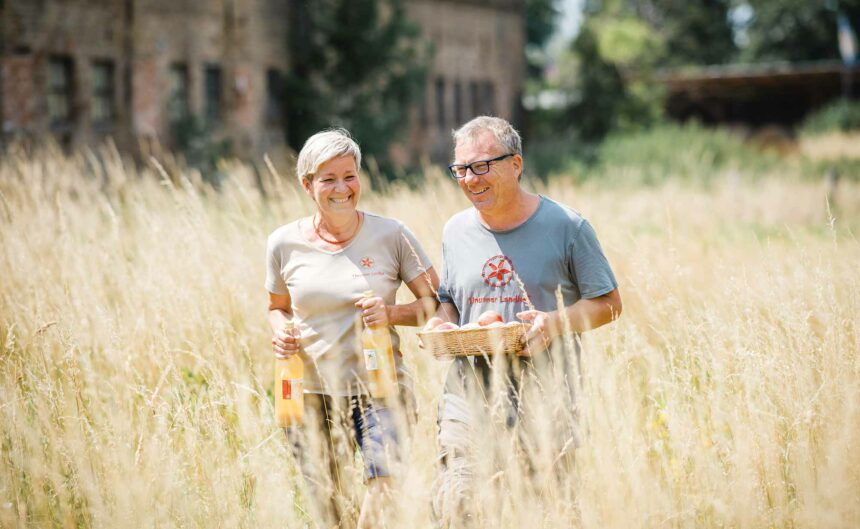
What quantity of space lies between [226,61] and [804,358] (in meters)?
21.7

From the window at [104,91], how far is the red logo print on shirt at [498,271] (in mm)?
18943

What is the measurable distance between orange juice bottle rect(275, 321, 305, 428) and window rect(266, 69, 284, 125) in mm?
22064

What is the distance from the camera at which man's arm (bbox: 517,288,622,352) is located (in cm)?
340

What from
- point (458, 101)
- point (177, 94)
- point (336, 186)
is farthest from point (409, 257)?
point (458, 101)

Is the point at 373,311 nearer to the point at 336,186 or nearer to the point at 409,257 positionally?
the point at 409,257

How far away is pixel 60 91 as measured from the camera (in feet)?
65.8

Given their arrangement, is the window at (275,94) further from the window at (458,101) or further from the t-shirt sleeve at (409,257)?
the t-shirt sleeve at (409,257)

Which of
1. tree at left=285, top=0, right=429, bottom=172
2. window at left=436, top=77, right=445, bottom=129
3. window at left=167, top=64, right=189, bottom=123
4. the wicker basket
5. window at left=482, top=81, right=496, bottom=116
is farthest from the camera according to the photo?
window at left=482, top=81, right=496, bottom=116

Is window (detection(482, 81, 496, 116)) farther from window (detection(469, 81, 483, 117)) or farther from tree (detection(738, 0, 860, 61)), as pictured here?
tree (detection(738, 0, 860, 61))

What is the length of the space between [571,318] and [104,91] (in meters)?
19.6

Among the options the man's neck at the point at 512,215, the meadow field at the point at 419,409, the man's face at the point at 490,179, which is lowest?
the meadow field at the point at 419,409

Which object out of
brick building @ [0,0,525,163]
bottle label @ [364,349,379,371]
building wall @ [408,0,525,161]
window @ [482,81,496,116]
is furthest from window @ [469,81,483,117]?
bottle label @ [364,349,379,371]

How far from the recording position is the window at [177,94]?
21750mm

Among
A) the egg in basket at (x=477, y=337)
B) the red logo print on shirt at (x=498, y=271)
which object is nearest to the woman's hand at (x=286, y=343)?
the egg in basket at (x=477, y=337)
